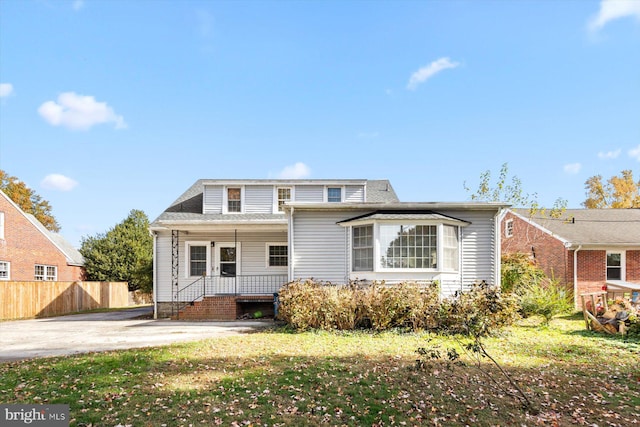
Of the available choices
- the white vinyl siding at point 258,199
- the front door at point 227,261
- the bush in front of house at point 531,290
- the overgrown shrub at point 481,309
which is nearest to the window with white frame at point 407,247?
the overgrown shrub at point 481,309

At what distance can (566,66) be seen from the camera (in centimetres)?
1448

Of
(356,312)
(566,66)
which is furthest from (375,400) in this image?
(566,66)

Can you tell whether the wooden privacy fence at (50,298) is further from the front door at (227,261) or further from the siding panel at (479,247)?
the siding panel at (479,247)

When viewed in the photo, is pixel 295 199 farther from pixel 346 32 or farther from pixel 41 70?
pixel 41 70

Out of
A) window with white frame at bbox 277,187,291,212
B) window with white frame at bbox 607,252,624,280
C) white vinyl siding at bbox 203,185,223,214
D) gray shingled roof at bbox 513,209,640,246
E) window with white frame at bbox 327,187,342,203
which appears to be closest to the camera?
white vinyl siding at bbox 203,185,223,214

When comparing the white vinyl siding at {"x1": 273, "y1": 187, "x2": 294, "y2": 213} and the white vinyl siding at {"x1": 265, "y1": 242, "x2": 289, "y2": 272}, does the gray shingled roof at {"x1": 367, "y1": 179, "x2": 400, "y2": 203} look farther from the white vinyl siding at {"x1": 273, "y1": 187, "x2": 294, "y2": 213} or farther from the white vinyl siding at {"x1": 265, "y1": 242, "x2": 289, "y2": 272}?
the white vinyl siding at {"x1": 265, "y1": 242, "x2": 289, "y2": 272}

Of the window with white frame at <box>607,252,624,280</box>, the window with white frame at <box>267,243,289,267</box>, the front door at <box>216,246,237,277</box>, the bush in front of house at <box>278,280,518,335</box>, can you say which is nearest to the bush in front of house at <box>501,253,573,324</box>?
the bush in front of house at <box>278,280,518,335</box>

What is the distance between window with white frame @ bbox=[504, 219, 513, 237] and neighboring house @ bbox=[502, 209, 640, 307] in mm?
1419

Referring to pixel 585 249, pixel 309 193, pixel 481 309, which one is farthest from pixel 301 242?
pixel 585 249

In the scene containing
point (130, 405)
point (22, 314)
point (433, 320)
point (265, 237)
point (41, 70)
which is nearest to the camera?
point (130, 405)

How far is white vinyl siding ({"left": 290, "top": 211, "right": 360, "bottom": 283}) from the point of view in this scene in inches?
509

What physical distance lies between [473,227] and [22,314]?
19.8 meters

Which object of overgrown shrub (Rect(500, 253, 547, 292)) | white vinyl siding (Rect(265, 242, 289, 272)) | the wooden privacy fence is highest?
white vinyl siding (Rect(265, 242, 289, 272))

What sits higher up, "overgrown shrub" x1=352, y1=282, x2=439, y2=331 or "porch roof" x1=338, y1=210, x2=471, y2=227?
"porch roof" x1=338, y1=210, x2=471, y2=227
